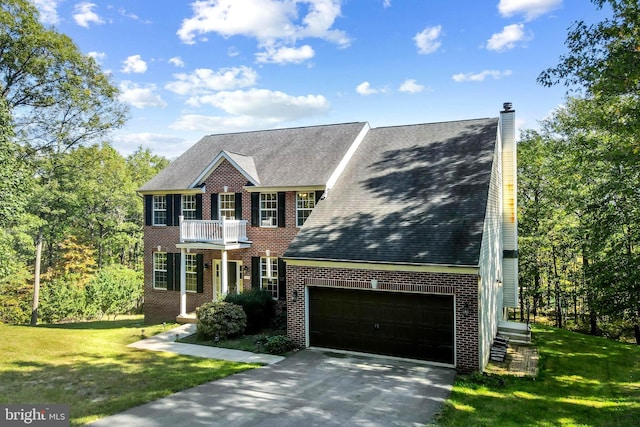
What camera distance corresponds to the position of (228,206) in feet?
62.2

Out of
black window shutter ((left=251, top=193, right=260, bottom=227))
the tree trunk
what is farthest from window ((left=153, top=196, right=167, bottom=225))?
the tree trunk

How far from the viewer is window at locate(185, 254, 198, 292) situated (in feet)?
63.6

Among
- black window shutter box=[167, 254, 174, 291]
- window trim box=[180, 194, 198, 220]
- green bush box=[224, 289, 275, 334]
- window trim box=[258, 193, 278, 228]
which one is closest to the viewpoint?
green bush box=[224, 289, 275, 334]

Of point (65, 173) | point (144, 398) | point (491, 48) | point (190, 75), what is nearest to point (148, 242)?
point (190, 75)

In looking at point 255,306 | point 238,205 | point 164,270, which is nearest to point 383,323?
point 255,306

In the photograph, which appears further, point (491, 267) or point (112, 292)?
point (112, 292)

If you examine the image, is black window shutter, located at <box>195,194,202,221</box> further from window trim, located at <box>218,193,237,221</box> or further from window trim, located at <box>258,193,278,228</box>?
window trim, located at <box>258,193,278,228</box>

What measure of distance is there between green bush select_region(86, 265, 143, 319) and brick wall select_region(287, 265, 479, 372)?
23149 mm

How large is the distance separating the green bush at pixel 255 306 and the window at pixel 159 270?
227 inches

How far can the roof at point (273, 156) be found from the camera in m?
17.8

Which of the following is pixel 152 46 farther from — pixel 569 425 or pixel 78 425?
pixel 569 425

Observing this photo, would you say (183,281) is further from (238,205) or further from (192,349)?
(192,349)

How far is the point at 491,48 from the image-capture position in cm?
1501

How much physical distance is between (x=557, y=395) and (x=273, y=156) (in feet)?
47.2
